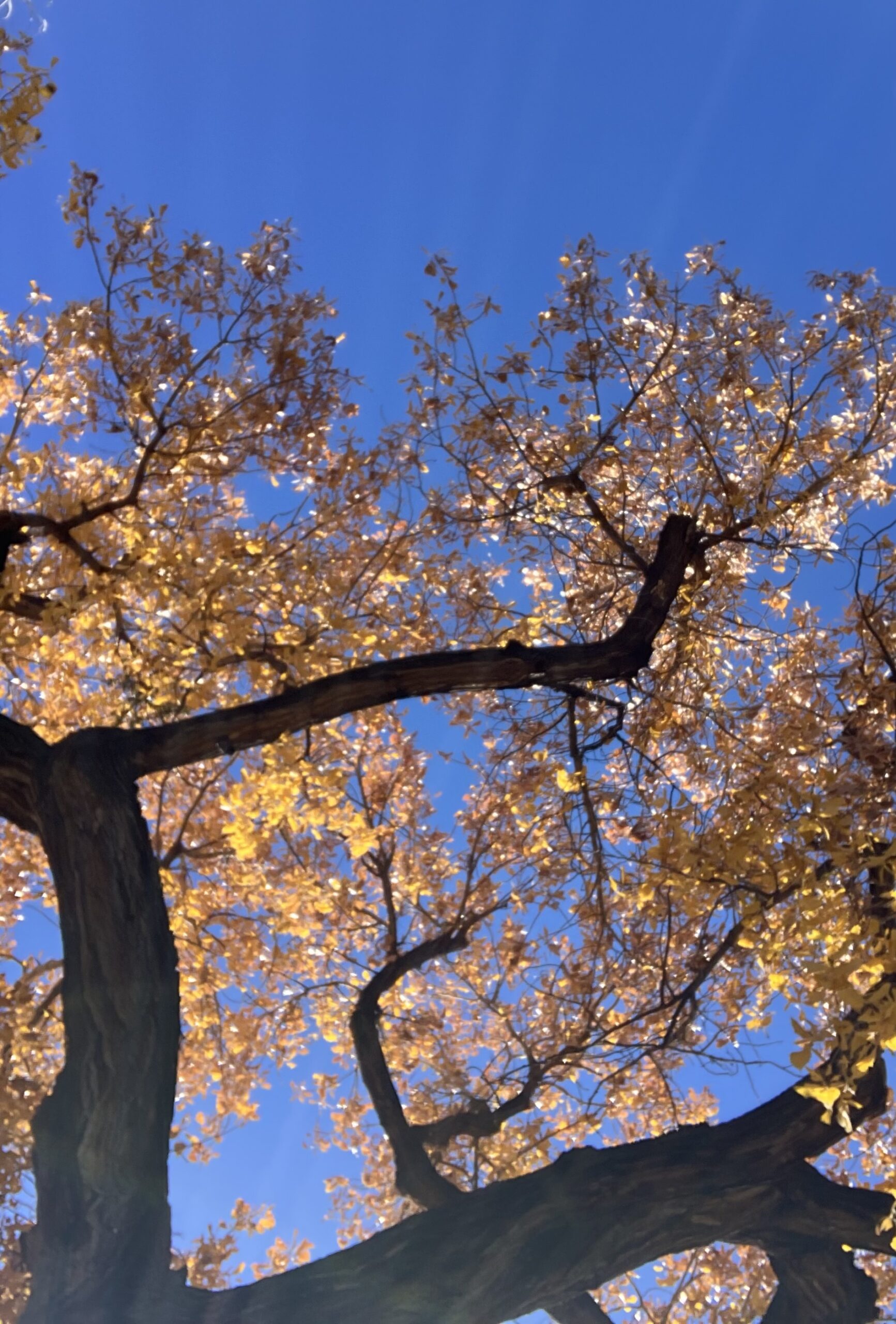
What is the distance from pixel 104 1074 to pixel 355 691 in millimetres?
2527

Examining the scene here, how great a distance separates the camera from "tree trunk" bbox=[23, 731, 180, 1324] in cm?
534

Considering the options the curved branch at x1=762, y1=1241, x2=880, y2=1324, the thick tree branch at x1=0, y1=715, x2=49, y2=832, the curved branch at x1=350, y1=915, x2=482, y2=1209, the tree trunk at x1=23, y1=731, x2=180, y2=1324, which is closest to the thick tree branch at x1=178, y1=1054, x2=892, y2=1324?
the curved branch at x1=762, y1=1241, x2=880, y2=1324

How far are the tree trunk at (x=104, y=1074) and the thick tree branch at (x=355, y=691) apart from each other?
385 mm

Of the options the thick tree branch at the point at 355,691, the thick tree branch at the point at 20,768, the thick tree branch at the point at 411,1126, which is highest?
the thick tree branch at the point at 20,768

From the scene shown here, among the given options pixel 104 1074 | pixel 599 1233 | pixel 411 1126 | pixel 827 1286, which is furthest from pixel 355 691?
pixel 827 1286

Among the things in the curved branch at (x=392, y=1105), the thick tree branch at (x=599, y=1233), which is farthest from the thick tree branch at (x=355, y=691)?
the thick tree branch at (x=599, y=1233)

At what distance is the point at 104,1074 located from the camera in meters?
5.50

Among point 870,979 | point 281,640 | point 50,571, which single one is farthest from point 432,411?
point 870,979

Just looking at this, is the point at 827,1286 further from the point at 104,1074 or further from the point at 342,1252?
the point at 104,1074

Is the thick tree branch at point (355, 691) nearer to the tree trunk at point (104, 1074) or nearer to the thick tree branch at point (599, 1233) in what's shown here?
the tree trunk at point (104, 1074)

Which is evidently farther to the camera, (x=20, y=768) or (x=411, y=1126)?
(x=411, y=1126)

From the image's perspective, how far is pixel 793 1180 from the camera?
6438 mm

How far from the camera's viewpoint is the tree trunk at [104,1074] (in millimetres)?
5336

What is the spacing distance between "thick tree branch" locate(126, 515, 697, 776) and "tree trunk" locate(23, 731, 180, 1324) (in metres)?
0.39
